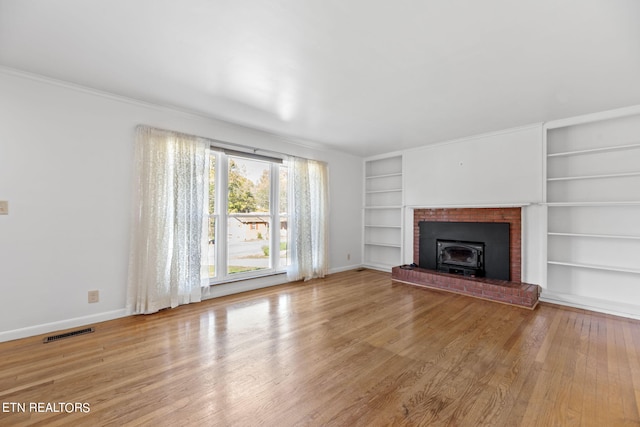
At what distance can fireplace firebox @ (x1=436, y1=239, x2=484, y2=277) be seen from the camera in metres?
4.43

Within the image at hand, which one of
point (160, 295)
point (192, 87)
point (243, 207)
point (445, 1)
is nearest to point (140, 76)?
point (192, 87)

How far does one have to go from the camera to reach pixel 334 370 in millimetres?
2092

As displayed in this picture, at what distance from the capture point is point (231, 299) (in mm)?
3861

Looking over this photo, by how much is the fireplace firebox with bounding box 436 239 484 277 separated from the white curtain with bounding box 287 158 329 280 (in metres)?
2.13

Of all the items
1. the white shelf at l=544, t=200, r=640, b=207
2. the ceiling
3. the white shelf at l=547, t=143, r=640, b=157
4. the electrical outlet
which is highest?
the ceiling

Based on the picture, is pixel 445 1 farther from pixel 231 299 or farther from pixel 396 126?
pixel 231 299

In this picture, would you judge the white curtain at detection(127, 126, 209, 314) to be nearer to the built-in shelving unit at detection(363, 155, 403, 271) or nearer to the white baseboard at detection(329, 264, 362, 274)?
the white baseboard at detection(329, 264, 362, 274)

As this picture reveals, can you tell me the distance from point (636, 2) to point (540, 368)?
2.61 metres

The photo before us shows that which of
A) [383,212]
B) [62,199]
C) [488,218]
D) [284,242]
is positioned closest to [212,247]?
[284,242]

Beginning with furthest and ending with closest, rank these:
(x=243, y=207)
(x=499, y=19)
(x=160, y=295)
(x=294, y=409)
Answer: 1. (x=243, y=207)
2. (x=160, y=295)
3. (x=499, y=19)
4. (x=294, y=409)

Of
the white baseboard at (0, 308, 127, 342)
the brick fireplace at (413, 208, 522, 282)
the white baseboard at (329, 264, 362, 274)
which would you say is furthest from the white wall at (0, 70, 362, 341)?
the brick fireplace at (413, 208, 522, 282)

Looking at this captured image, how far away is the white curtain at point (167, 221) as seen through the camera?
3.20 m

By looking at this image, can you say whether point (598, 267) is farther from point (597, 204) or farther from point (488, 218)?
point (488, 218)


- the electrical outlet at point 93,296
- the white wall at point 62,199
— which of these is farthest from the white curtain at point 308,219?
the electrical outlet at point 93,296
